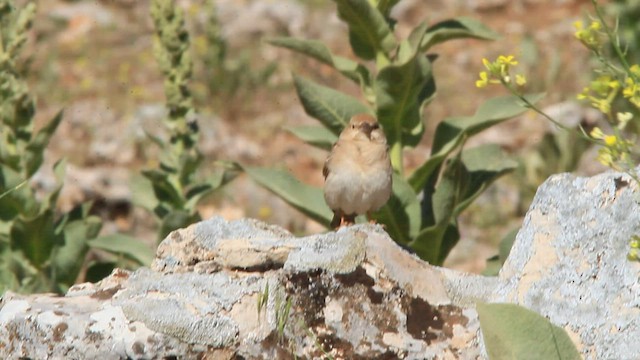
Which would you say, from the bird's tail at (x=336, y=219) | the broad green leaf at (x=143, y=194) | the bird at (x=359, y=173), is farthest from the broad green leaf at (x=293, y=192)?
the broad green leaf at (x=143, y=194)

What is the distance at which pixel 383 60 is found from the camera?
17.0 ft

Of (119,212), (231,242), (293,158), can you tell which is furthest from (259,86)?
(231,242)

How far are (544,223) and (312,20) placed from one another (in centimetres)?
797

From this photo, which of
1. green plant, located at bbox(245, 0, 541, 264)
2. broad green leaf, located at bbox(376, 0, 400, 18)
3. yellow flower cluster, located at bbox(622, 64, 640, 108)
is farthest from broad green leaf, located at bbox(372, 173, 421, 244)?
yellow flower cluster, located at bbox(622, 64, 640, 108)

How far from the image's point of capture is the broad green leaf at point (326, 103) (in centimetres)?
516

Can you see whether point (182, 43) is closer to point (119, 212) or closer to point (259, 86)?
point (119, 212)

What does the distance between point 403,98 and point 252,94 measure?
17.7ft

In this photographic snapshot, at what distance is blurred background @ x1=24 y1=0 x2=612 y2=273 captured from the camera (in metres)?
8.45

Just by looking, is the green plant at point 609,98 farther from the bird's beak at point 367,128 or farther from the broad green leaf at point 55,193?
the broad green leaf at point 55,193

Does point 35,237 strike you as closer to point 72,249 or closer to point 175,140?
point 72,249

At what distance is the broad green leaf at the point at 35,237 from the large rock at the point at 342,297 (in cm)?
182

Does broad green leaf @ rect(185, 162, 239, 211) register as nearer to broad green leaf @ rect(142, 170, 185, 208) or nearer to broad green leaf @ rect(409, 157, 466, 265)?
broad green leaf @ rect(142, 170, 185, 208)

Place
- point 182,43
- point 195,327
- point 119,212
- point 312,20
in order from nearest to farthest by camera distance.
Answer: point 195,327 → point 182,43 → point 119,212 → point 312,20

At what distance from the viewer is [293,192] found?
5.26 meters
